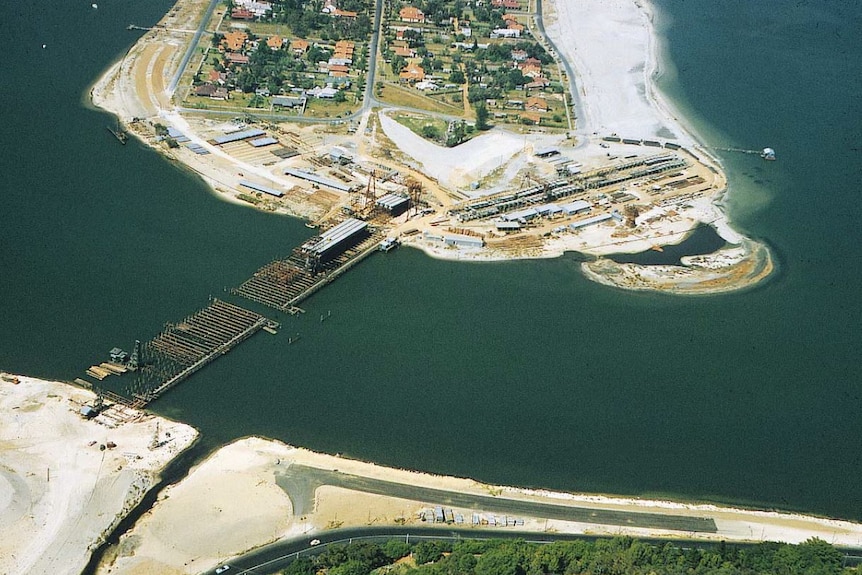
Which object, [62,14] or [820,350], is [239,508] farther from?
[62,14]

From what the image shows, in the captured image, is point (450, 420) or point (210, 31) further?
point (210, 31)

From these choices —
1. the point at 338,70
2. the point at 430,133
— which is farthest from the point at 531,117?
the point at 338,70

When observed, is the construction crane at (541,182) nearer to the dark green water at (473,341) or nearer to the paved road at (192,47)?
the dark green water at (473,341)

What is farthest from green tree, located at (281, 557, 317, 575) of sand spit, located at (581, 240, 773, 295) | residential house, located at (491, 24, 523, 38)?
residential house, located at (491, 24, 523, 38)

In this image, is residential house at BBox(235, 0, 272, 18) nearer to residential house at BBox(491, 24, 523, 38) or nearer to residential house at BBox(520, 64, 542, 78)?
residential house at BBox(491, 24, 523, 38)

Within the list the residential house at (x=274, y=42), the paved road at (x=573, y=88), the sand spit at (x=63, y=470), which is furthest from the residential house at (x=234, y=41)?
the sand spit at (x=63, y=470)

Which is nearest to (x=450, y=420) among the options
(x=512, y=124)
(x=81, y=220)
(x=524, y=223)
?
(x=524, y=223)
